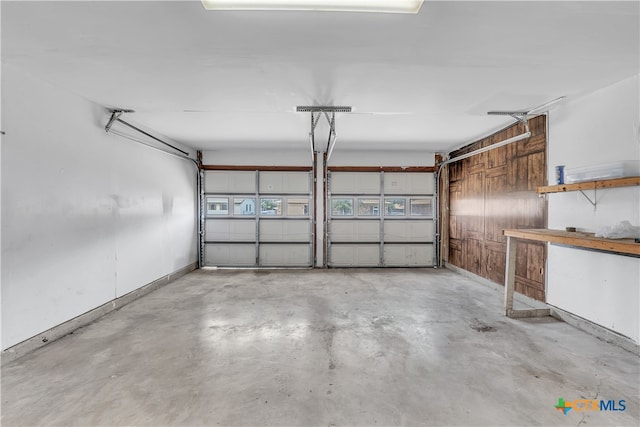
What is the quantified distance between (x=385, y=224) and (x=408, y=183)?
1.04 meters

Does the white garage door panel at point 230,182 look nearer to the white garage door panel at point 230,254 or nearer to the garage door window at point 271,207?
the garage door window at point 271,207

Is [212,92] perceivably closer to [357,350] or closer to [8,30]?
[8,30]

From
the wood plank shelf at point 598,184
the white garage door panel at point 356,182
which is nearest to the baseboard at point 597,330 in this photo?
the wood plank shelf at point 598,184

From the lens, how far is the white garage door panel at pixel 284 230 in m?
6.05

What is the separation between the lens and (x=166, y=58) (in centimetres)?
221

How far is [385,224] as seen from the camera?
6.09 meters

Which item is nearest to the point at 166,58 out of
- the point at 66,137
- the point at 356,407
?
the point at 66,137

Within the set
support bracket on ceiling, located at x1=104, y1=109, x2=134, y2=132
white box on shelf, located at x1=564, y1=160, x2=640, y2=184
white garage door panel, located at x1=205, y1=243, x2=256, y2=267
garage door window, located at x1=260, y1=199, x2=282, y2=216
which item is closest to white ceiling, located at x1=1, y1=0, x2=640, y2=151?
support bracket on ceiling, located at x1=104, y1=109, x2=134, y2=132

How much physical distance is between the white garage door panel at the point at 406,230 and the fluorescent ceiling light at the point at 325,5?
15.8ft

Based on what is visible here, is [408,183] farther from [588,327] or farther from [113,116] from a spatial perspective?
[113,116]

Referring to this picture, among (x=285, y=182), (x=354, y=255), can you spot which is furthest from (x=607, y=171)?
(x=285, y=182)

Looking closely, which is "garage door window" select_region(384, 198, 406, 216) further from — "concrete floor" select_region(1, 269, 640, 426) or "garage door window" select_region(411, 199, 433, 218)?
"concrete floor" select_region(1, 269, 640, 426)

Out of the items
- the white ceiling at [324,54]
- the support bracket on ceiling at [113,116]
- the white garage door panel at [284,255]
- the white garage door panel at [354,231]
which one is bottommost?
the white garage door panel at [284,255]

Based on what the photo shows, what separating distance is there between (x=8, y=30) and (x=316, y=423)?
3228 millimetres
